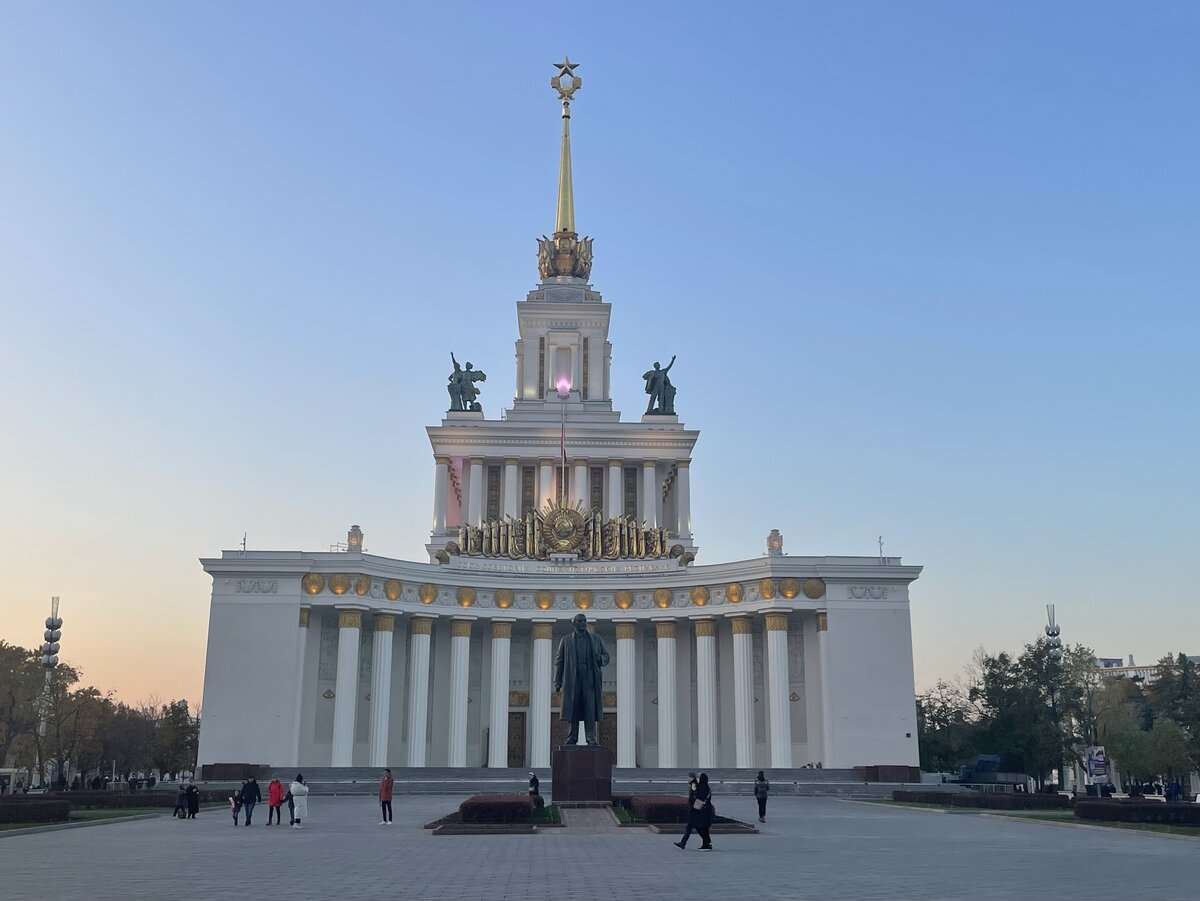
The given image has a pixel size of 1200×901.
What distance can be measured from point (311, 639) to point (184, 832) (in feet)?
86.4

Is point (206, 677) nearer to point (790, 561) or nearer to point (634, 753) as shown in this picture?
point (634, 753)

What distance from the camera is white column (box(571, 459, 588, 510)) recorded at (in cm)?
6197

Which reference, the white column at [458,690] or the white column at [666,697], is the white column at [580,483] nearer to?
the white column at [666,697]

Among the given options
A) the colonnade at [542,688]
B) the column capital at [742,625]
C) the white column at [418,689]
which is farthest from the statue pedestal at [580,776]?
the column capital at [742,625]

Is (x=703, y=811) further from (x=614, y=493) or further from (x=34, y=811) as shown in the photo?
(x=614, y=493)

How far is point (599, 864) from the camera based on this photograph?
49.7 ft

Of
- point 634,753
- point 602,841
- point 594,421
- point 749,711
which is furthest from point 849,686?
point 602,841

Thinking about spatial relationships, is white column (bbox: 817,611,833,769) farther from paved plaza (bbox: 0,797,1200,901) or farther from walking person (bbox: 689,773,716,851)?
walking person (bbox: 689,773,716,851)

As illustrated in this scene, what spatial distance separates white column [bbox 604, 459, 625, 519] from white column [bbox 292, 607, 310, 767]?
1954 cm

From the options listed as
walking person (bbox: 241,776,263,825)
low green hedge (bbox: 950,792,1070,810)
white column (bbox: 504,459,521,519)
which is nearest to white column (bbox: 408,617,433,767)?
white column (bbox: 504,459,521,519)

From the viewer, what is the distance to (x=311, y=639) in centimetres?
4909

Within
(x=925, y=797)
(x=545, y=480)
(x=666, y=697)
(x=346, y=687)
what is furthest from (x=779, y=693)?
(x=545, y=480)

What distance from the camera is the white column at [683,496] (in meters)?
63.6

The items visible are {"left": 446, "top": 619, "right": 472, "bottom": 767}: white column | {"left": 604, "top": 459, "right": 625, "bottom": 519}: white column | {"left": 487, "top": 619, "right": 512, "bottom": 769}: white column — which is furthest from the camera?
{"left": 604, "top": 459, "right": 625, "bottom": 519}: white column
